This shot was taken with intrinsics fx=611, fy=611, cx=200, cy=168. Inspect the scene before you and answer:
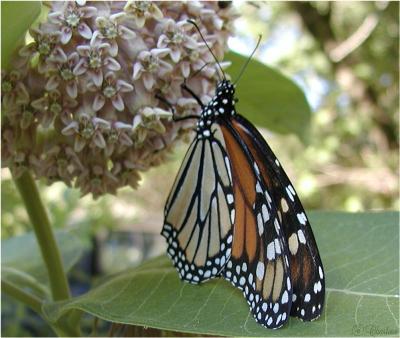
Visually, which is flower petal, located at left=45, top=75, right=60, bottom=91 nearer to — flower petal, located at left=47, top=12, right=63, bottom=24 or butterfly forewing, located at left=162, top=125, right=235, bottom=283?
flower petal, located at left=47, top=12, right=63, bottom=24

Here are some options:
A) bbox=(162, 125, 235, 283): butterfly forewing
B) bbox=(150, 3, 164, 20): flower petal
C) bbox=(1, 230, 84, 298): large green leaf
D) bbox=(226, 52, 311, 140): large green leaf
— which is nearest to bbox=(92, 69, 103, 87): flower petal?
bbox=(150, 3, 164, 20): flower petal

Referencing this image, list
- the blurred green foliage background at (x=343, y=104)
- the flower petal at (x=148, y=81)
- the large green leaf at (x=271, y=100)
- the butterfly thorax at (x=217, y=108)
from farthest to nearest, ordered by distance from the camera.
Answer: the blurred green foliage background at (x=343, y=104)
the large green leaf at (x=271, y=100)
the butterfly thorax at (x=217, y=108)
the flower petal at (x=148, y=81)

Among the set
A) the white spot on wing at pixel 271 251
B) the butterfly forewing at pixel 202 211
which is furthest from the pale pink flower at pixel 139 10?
the white spot on wing at pixel 271 251

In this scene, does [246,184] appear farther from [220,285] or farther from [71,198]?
[71,198]

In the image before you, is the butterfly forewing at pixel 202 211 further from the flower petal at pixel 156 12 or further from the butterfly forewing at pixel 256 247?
the flower petal at pixel 156 12

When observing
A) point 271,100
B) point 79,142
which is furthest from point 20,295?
point 271,100
